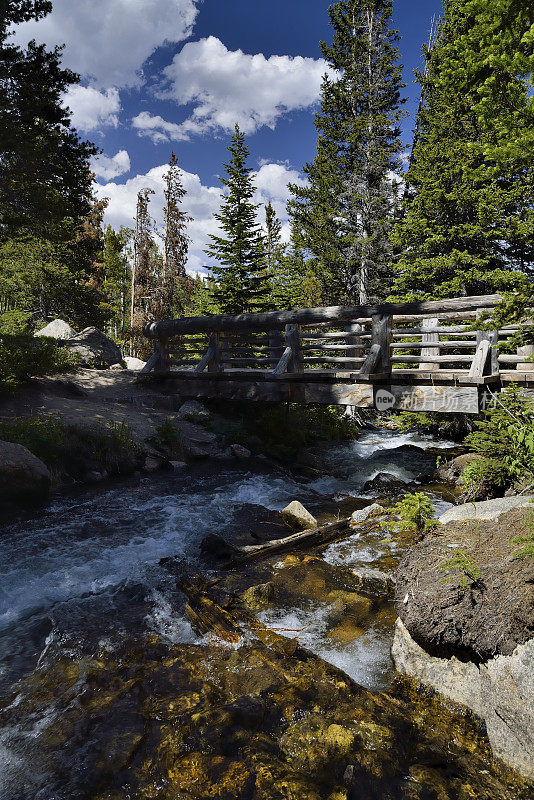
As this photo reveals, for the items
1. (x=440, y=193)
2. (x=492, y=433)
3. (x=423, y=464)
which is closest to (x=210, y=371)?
(x=423, y=464)

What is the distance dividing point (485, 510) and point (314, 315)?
19.3 feet

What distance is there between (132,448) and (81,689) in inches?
261

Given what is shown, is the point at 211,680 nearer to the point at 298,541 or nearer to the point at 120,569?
the point at 120,569

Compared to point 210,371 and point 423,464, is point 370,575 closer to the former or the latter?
point 423,464

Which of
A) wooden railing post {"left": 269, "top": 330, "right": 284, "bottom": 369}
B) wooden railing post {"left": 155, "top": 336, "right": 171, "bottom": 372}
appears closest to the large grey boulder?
wooden railing post {"left": 269, "top": 330, "right": 284, "bottom": 369}

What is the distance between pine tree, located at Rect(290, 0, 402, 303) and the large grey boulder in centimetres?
1584

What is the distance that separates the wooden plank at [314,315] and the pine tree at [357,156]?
8.27 meters

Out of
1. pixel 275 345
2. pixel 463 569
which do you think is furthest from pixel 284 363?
pixel 463 569

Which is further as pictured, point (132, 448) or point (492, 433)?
point (132, 448)

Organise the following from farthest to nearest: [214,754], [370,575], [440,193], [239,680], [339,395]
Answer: [440,193] → [339,395] → [370,575] → [239,680] → [214,754]

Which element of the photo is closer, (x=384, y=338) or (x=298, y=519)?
(x=298, y=519)

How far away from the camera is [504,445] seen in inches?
272

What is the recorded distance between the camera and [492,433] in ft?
24.4

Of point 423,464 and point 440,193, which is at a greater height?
point 440,193
